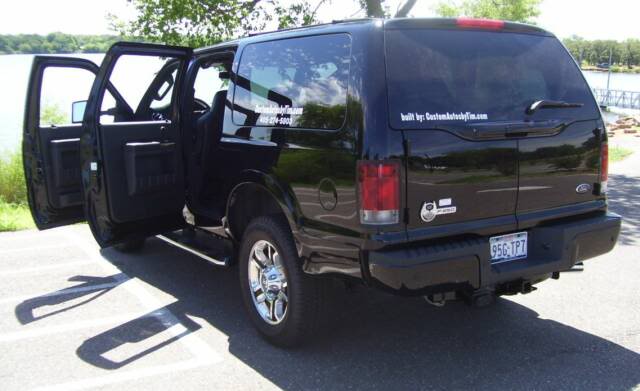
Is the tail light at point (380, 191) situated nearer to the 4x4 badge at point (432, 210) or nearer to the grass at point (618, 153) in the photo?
the 4x4 badge at point (432, 210)

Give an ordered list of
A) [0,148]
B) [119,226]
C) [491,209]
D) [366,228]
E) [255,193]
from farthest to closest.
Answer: [0,148]
[119,226]
[255,193]
[491,209]
[366,228]

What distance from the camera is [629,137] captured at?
18031 millimetres

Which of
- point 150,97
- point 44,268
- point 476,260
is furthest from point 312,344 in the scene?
point 44,268

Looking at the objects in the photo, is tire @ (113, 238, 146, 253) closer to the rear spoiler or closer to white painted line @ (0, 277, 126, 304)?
white painted line @ (0, 277, 126, 304)

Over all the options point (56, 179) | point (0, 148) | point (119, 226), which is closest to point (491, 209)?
point (119, 226)

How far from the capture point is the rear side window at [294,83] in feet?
10.8

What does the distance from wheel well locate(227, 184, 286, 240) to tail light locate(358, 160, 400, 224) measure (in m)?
0.98

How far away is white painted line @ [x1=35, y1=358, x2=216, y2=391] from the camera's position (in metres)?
3.33

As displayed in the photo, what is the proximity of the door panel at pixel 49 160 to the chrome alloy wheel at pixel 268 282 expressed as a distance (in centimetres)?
224

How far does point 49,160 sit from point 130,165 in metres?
1.00

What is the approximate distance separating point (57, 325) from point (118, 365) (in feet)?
3.21

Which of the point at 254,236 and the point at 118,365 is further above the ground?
the point at 254,236

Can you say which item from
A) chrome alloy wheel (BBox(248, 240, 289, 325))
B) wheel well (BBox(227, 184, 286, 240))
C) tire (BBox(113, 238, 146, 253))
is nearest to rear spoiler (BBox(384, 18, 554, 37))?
wheel well (BBox(227, 184, 286, 240))

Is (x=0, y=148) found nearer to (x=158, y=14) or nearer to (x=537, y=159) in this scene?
(x=158, y=14)
